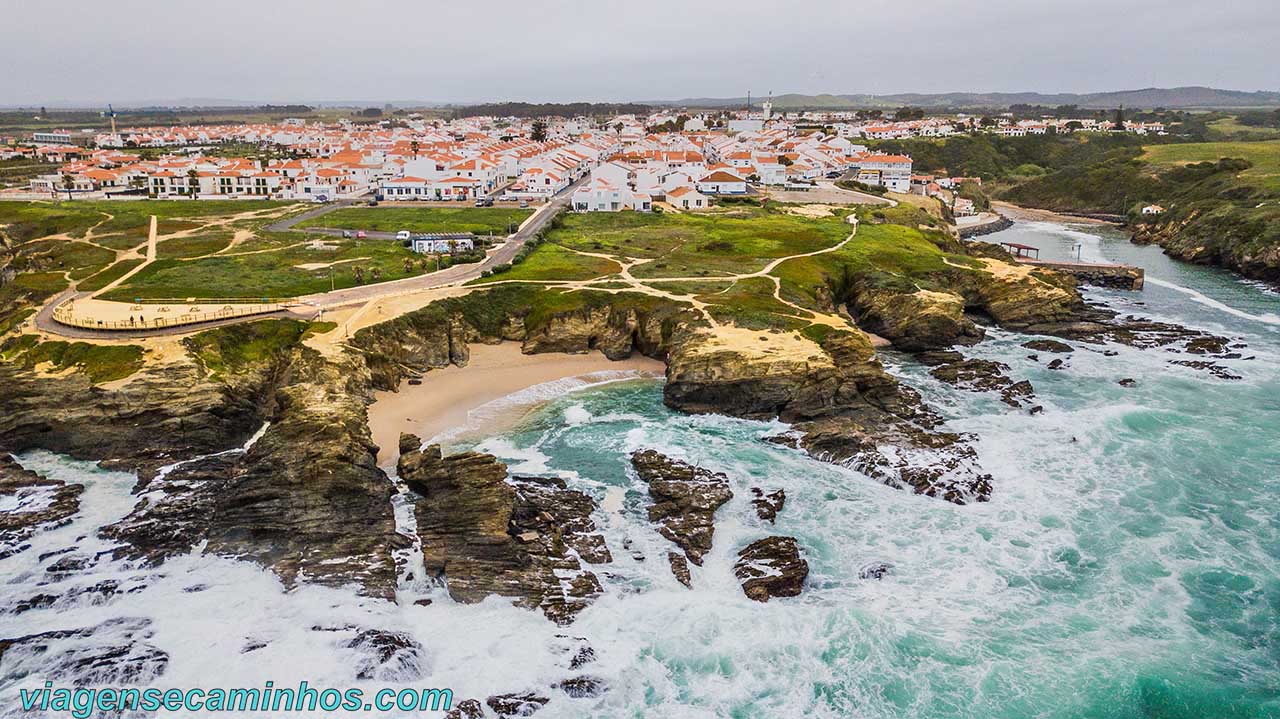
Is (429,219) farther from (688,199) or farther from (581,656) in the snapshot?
(581,656)

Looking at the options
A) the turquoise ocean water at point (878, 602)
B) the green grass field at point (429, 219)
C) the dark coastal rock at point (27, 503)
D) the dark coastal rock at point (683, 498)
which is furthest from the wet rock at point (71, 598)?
the green grass field at point (429, 219)

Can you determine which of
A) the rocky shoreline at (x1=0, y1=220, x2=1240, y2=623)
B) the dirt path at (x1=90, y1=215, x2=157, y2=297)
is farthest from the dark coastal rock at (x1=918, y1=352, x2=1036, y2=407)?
the dirt path at (x1=90, y1=215, x2=157, y2=297)

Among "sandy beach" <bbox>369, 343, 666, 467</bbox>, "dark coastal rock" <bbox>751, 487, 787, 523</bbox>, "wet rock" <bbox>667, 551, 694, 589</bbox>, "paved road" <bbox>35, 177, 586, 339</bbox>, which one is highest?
"paved road" <bbox>35, 177, 586, 339</bbox>

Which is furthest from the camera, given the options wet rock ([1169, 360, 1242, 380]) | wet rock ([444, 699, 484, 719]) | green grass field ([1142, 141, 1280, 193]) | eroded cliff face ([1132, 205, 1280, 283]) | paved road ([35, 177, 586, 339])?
green grass field ([1142, 141, 1280, 193])

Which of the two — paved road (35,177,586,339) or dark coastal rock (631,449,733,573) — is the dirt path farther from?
dark coastal rock (631,449,733,573)

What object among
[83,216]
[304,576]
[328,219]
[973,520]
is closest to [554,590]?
[304,576]

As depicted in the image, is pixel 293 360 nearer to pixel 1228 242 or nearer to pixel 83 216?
pixel 83 216

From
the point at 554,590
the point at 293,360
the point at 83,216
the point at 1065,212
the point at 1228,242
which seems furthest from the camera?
the point at 1065,212

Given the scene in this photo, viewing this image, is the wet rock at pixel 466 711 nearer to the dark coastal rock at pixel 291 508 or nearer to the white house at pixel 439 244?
the dark coastal rock at pixel 291 508
